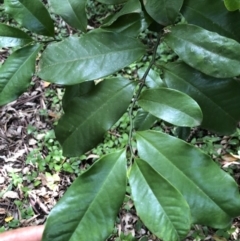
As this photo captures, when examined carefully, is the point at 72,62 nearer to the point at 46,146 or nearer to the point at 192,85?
the point at 192,85

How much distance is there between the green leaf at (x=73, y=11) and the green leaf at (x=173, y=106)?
220 mm

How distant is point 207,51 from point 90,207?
33cm

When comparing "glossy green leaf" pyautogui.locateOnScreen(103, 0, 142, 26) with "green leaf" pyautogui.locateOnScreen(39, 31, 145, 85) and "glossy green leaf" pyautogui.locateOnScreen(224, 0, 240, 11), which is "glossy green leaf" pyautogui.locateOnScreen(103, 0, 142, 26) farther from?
"glossy green leaf" pyautogui.locateOnScreen(224, 0, 240, 11)

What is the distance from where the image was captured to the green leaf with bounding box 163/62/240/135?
77 centimetres

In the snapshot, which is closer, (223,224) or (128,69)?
(223,224)

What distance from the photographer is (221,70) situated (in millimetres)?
708

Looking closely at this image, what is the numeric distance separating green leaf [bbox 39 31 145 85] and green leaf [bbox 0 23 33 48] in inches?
5.2

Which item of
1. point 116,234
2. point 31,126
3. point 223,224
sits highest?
point 223,224

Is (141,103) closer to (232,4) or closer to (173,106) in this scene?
(173,106)

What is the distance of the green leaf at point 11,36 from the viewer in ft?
2.76

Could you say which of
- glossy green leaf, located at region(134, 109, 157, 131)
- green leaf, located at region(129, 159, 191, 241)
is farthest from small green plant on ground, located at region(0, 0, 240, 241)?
glossy green leaf, located at region(134, 109, 157, 131)

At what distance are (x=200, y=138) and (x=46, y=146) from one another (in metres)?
0.74

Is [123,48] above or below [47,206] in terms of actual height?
above

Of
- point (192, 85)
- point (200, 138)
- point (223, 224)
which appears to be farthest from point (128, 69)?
point (223, 224)
